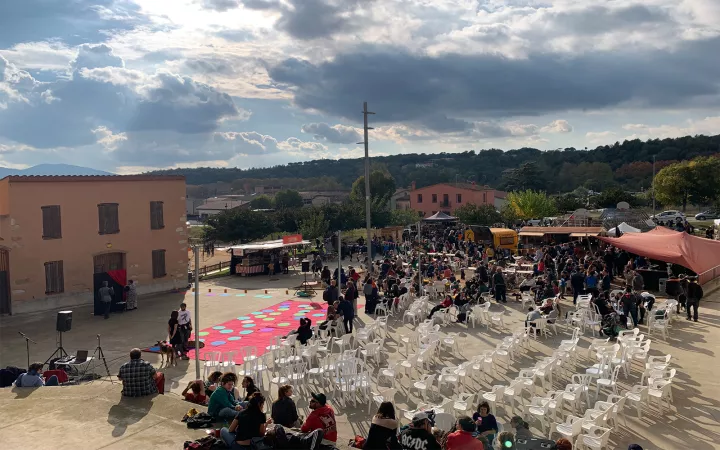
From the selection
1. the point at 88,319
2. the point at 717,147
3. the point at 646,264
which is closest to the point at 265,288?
the point at 88,319

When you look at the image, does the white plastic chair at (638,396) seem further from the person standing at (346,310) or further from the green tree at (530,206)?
the green tree at (530,206)

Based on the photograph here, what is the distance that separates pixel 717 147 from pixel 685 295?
104m

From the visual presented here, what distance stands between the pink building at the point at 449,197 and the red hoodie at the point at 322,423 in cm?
6330

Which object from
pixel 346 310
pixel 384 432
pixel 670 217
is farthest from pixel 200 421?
pixel 670 217

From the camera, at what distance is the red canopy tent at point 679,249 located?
19953 mm

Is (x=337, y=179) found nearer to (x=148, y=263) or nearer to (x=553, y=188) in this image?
(x=553, y=188)

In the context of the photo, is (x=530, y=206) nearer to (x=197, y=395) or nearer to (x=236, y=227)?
(x=236, y=227)

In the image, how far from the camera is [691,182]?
53.7m

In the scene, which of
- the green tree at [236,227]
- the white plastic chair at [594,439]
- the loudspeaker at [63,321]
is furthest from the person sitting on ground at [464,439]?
the green tree at [236,227]

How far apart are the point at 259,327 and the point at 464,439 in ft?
38.1

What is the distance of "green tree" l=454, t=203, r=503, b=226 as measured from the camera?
148 feet

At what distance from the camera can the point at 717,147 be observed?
104 meters

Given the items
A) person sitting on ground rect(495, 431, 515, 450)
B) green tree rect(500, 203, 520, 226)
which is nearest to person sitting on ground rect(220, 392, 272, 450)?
person sitting on ground rect(495, 431, 515, 450)

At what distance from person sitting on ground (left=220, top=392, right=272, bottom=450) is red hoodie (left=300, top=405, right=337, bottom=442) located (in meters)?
0.64
